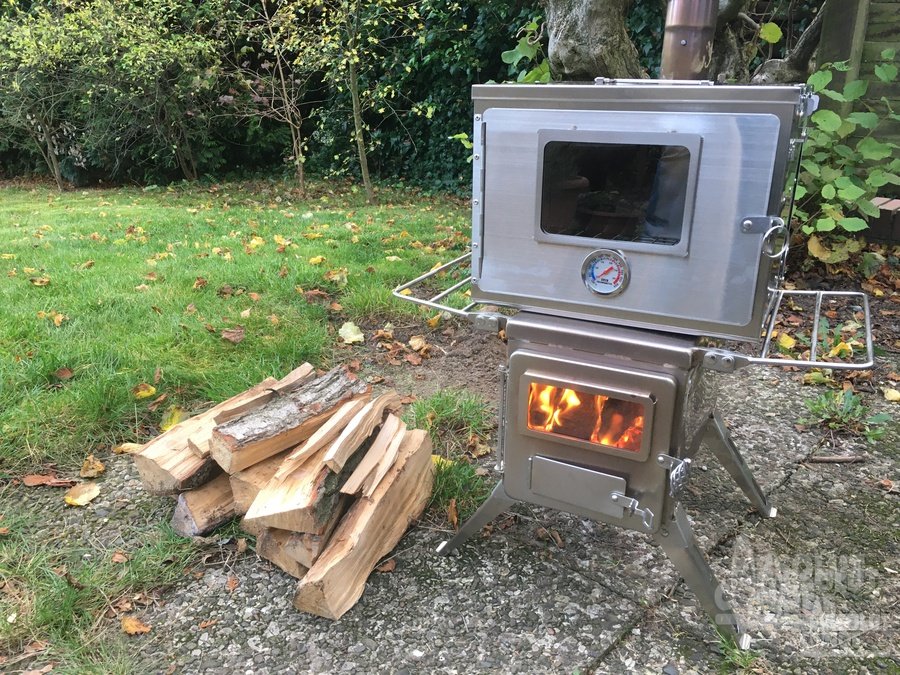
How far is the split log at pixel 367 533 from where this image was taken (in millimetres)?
1924

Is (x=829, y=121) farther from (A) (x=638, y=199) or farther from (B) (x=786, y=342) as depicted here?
(A) (x=638, y=199)

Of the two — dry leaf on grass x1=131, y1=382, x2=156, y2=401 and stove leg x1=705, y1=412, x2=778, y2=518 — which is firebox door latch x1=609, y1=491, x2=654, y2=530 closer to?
stove leg x1=705, y1=412, x2=778, y2=518

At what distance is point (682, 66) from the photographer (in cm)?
185

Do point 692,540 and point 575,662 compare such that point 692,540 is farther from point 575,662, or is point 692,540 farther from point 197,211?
point 197,211

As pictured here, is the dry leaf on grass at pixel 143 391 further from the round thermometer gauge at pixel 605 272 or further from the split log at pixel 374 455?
the round thermometer gauge at pixel 605 272

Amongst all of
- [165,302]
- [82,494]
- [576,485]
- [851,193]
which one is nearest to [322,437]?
[576,485]

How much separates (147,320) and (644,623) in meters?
2.83

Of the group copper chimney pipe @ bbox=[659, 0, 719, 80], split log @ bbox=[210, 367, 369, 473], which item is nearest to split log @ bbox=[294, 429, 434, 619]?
split log @ bbox=[210, 367, 369, 473]

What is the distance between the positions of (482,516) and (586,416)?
1.78ft

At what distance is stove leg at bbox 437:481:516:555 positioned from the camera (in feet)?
6.66

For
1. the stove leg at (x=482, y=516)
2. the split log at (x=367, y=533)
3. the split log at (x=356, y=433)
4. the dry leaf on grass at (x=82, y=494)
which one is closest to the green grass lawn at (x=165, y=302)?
the dry leaf on grass at (x=82, y=494)

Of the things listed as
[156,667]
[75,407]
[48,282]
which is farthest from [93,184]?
[156,667]

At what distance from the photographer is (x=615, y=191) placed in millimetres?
1658

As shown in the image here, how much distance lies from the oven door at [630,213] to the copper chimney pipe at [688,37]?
42cm
